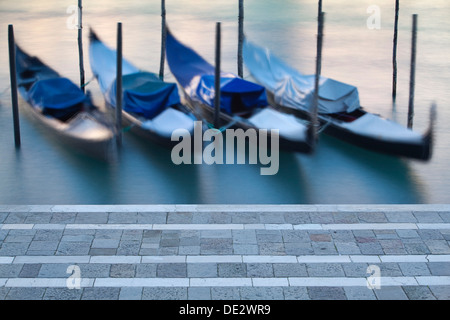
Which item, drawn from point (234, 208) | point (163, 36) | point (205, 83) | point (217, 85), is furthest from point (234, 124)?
point (163, 36)

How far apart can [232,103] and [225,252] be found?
4.98 meters

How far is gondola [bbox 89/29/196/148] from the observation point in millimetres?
11805

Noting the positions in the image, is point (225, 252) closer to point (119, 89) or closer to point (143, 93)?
point (119, 89)

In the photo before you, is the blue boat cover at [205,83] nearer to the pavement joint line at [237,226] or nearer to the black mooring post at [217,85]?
the black mooring post at [217,85]

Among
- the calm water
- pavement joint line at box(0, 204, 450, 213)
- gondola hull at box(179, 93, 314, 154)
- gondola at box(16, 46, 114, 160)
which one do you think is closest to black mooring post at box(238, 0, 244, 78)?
gondola hull at box(179, 93, 314, 154)

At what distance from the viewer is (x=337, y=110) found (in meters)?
12.6

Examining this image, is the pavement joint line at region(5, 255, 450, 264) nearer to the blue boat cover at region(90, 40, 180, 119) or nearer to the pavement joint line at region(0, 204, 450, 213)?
the pavement joint line at region(0, 204, 450, 213)

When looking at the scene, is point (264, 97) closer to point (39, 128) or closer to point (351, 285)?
point (39, 128)

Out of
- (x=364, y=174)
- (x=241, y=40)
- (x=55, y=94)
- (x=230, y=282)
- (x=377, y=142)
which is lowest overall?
(x=230, y=282)

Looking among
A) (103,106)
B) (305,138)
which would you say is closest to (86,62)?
(103,106)

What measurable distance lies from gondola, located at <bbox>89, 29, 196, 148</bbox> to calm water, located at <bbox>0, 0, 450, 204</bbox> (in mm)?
290

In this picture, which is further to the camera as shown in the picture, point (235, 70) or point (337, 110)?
point (235, 70)

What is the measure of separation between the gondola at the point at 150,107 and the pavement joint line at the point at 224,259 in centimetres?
405
